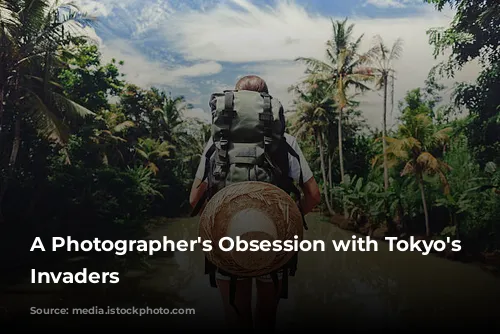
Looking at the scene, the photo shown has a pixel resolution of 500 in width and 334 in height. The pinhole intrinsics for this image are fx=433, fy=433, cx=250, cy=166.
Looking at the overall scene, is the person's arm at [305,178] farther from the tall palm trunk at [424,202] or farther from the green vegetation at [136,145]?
the tall palm trunk at [424,202]

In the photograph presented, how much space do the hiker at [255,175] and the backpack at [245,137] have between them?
0.5 inches

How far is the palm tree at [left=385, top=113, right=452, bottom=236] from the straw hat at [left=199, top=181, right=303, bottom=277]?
5428mm

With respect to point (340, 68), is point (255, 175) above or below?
below

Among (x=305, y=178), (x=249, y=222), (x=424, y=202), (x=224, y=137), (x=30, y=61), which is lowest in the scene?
(x=424, y=202)

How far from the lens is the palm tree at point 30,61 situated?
436 cm

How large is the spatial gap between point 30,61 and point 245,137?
4.30 metres

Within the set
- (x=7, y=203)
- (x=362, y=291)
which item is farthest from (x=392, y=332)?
(x=7, y=203)

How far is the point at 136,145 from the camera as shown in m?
9.09

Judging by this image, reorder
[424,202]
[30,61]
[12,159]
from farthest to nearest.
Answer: [424,202] → [30,61] → [12,159]

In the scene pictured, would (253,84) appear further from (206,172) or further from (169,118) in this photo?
(169,118)

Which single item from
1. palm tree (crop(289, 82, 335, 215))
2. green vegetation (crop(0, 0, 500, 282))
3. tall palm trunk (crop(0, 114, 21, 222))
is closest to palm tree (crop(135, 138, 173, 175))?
green vegetation (crop(0, 0, 500, 282))

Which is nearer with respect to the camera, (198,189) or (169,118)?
(198,189)

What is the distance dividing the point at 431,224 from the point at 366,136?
5.74 metres

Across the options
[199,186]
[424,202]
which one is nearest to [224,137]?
[199,186]
